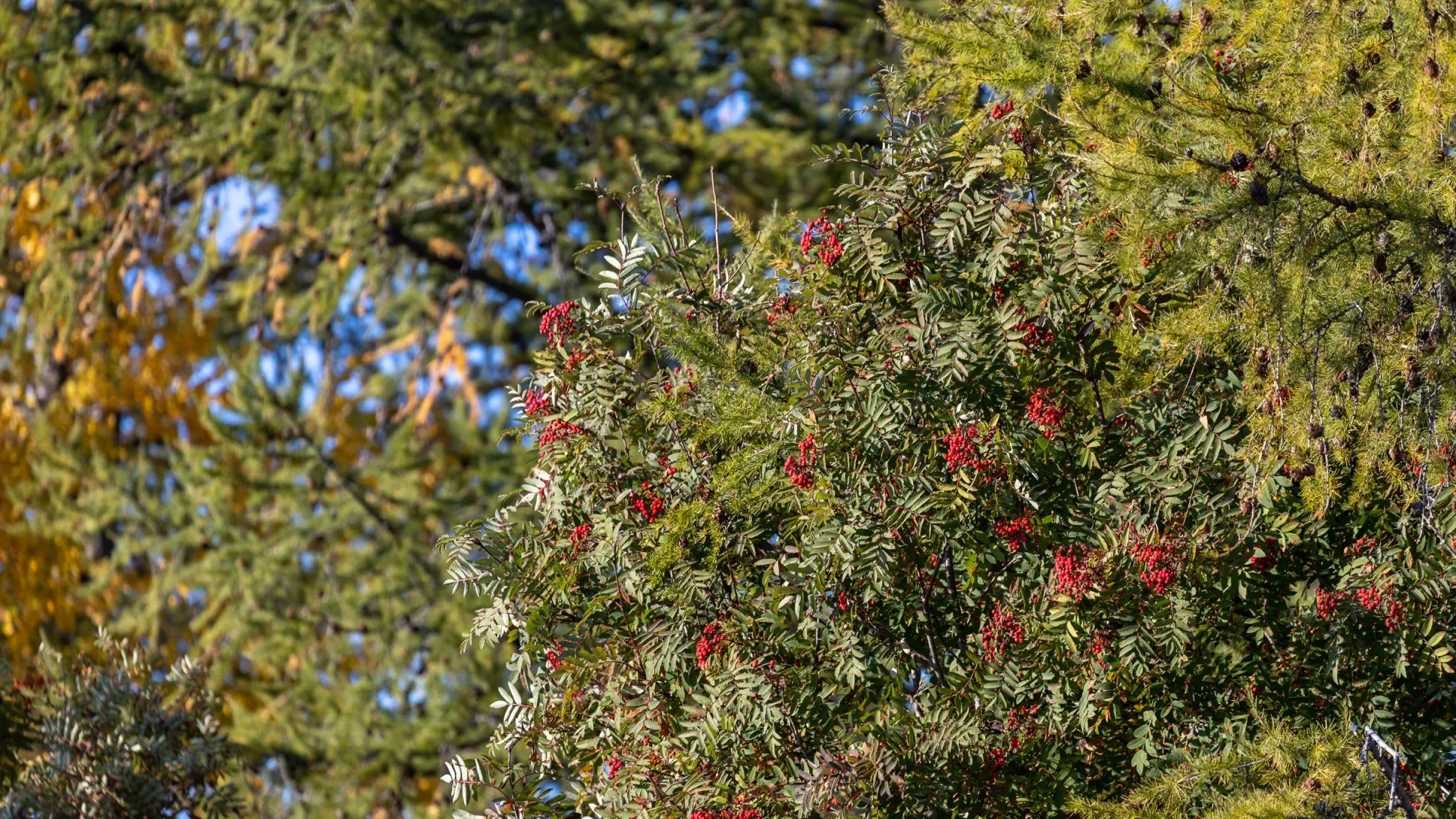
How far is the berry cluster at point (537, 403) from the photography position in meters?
4.55

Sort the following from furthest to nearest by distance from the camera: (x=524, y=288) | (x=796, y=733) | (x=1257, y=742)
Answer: (x=524, y=288)
(x=796, y=733)
(x=1257, y=742)

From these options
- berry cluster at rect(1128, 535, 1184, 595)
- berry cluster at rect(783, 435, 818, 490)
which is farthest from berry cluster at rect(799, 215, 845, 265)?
berry cluster at rect(1128, 535, 1184, 595)

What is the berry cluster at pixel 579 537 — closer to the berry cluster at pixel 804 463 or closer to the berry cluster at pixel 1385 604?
the berry cluster at pixel 804 463

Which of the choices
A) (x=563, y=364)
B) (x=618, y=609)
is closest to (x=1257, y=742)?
(x=618, y=609)

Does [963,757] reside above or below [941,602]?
below

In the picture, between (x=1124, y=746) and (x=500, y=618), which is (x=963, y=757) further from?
(x=500, y=618)

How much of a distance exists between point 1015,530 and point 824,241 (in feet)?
3.02

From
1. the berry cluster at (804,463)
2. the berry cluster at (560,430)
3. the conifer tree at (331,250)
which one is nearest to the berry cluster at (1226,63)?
the berry cluster at (804,463)

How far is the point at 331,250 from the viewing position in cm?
1123

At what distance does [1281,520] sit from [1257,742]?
54cm

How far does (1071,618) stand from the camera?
154 inches

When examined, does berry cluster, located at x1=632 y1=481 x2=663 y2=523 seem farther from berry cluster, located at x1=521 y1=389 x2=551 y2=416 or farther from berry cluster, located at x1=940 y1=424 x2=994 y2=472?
berry cluster, located at x1=940 y1=424 x2=994 y2=472

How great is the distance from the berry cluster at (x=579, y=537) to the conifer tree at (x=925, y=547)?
0.01 meters

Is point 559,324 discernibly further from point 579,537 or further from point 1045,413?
point 1045,413
